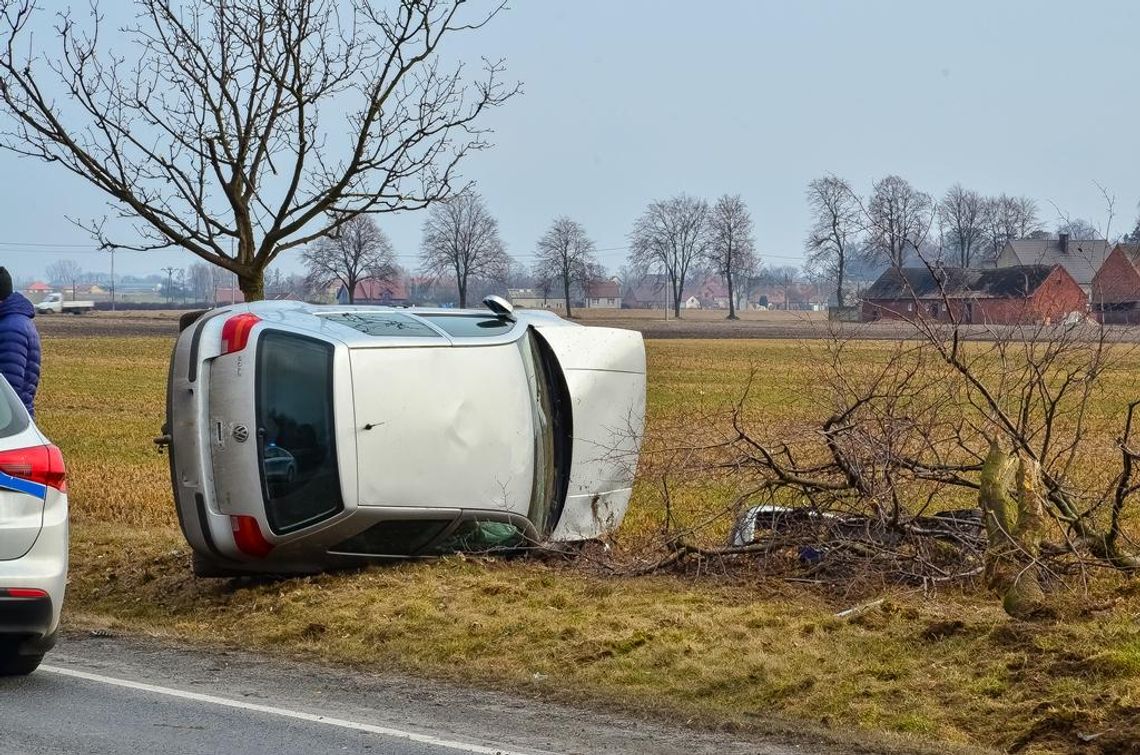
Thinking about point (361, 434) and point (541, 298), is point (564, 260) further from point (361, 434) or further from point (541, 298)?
point (361, 434)

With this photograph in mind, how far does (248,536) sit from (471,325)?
214 cm

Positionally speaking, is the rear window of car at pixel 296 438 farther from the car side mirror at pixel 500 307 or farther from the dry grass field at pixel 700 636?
the car side mirror at pixel 500 307

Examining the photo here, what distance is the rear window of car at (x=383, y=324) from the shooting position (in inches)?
374

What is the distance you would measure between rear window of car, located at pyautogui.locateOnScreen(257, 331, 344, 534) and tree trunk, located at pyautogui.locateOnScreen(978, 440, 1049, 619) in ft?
12.5

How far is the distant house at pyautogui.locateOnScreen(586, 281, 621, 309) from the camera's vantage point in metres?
128

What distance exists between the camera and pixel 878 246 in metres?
9.74

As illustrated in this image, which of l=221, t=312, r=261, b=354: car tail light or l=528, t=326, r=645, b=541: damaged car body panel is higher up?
l=221, t=312, r=261, b=354: car tail light

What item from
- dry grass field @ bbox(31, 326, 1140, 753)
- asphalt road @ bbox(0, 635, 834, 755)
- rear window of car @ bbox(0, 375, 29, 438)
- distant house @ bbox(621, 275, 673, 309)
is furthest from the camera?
distant house @ bbox(621, 275, 673, 309)

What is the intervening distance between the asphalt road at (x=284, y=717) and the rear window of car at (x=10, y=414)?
1221mm

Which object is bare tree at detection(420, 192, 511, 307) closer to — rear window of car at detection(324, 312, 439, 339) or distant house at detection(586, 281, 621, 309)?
rear window of car at detection(324, 312, 439, 339)

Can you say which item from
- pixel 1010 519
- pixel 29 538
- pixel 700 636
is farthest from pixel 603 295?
pixel 29 538

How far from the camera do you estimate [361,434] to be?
29.5 ft

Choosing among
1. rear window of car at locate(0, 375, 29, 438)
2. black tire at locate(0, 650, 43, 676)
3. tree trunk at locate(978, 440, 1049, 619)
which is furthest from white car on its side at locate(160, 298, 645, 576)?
tree trunk at locate(978, 440, 1049, 619)

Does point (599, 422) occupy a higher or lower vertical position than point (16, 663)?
higher
